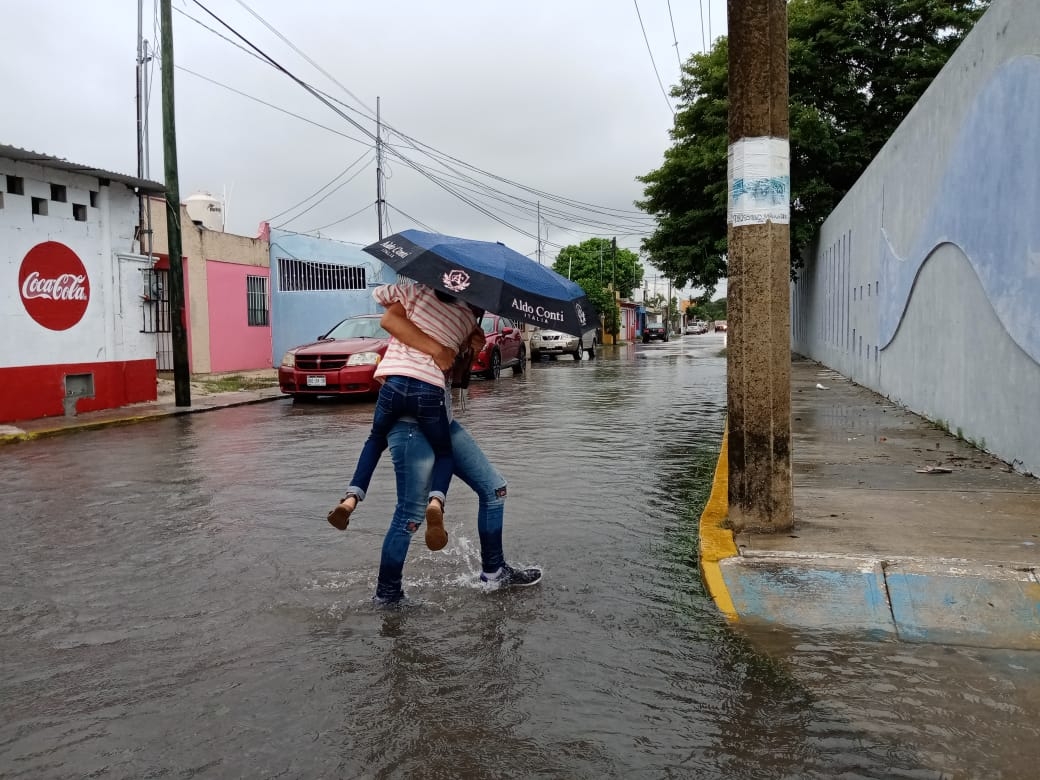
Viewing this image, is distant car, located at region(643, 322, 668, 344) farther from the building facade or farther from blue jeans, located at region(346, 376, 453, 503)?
blue jeans, located at region(346, 376, 453, 503)

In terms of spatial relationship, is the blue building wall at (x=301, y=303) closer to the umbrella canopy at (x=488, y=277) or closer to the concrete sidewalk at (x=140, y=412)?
the concrete sidewalk at (x=140, y=412)

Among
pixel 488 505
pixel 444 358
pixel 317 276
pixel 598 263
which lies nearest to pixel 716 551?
pixel 488 505

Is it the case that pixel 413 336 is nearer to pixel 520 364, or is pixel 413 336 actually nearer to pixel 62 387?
pixel 62 387

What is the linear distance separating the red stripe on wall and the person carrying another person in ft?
32.2

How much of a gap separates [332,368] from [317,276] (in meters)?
13.1

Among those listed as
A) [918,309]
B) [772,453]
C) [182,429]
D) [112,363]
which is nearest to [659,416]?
[918,309]

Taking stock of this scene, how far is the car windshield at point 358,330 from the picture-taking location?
15938 millimetres

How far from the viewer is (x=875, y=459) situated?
296 inches

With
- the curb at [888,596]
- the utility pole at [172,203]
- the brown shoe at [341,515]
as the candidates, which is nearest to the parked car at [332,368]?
the utility pole at [172,203]

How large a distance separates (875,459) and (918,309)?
3568 mm

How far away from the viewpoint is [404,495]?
13.9 ft

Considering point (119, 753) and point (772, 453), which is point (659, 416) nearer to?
point (772, 453)

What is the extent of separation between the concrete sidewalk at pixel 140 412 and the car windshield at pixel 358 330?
1637 mm

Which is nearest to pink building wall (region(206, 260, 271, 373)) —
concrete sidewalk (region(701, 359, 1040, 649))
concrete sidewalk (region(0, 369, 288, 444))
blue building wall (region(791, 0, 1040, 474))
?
concrete sidewalk (region(0, 369, 288, 444))
